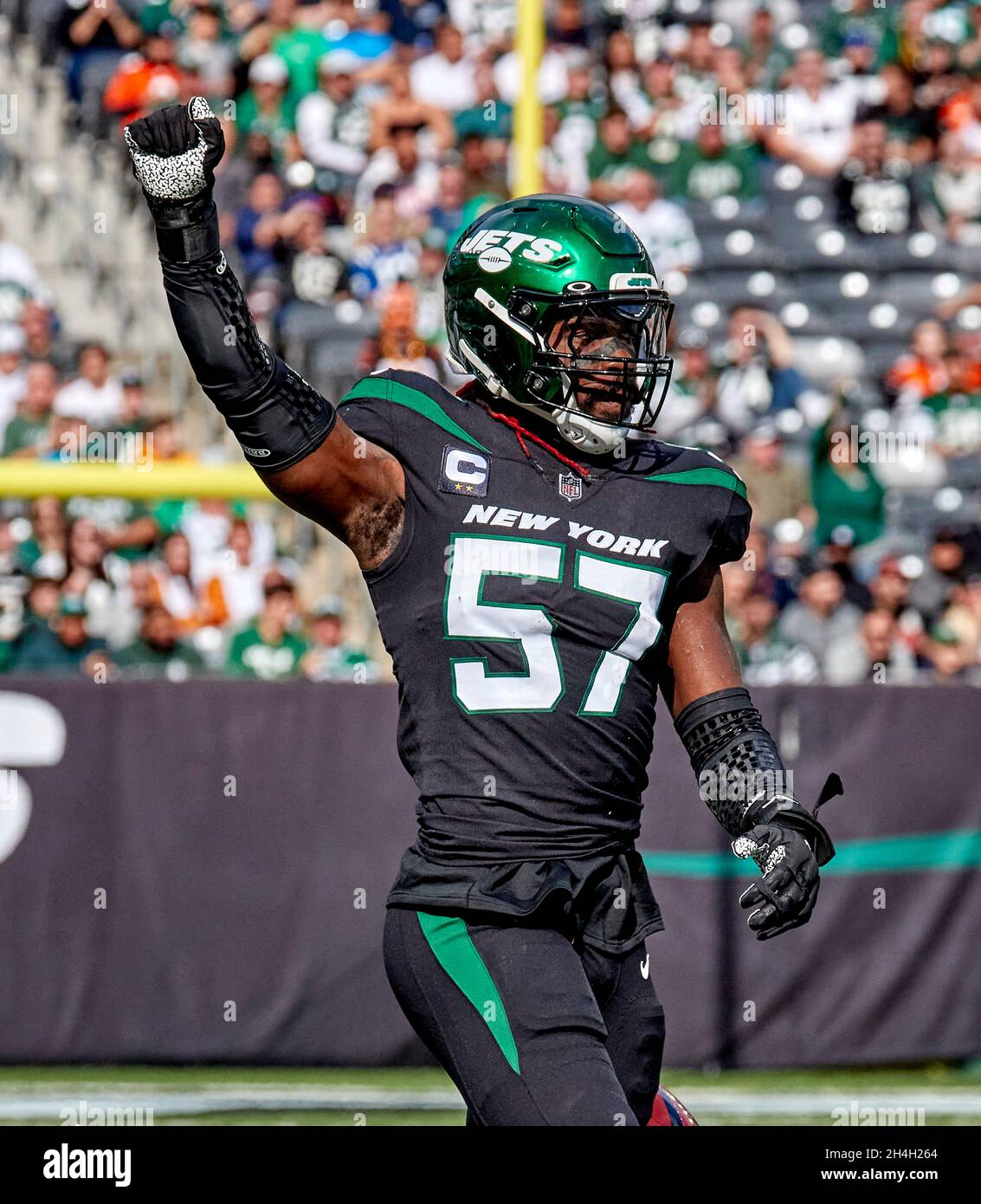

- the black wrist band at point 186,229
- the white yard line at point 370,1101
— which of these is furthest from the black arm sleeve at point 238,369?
the white yard line at point 370,1101

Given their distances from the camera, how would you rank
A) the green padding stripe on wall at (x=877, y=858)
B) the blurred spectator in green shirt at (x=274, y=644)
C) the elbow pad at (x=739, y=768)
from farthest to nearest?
the blurred spectator in green shirt at (x=274, y=644) < the green padding stripe on wall at (x=877, y=858) < the elbow pad at (x=739, y=768)

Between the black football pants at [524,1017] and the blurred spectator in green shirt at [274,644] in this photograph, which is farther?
the blurred spectator in green shirt at [274,644]

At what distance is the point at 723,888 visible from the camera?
258 inches

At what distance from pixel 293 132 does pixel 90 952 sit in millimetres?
4853

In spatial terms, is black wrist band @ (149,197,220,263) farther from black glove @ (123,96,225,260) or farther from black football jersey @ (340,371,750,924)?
black football jersey @ (340,371,750,924)

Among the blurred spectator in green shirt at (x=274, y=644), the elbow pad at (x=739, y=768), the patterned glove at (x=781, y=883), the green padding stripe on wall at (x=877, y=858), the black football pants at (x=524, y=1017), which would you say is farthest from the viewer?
the blurred spectator in green shirt at (x=274, y=644)

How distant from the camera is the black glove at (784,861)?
3.02 metres

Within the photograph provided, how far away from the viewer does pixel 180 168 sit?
2844 mm

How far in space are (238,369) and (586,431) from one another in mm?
641

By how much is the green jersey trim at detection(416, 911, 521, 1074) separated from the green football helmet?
33.7 inches

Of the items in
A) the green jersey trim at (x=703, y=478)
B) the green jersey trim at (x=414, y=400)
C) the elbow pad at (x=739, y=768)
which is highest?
the green jersey trim at (x=414, y=400)

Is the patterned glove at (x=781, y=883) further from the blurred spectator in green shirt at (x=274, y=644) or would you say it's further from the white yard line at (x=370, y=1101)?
the blurred spectator in green shirt at (x=274, y=644)

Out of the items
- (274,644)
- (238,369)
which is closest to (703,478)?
(238,369)

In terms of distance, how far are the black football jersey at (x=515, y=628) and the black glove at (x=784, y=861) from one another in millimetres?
238
